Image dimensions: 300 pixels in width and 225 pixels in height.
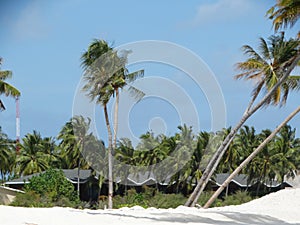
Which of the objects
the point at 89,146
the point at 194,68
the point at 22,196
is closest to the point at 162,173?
the point at 89,146

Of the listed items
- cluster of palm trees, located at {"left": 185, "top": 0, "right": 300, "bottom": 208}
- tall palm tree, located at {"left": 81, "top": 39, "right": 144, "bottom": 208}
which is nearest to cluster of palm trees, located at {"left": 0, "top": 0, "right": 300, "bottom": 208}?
tall palm tree, located at {"left": 81, "top": 39, "right": 144, "bottom": 208}

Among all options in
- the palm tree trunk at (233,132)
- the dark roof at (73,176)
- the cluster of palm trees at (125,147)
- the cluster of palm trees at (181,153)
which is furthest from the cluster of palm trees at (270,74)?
the dark roof at (73,176)

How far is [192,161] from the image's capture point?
40656 mm

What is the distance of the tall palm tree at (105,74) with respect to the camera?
96.6ft

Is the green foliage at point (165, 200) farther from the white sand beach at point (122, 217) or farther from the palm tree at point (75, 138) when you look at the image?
the white sand beach at point (122, 217)

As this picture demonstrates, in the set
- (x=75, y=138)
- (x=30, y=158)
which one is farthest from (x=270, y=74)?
(x=30, y=158)

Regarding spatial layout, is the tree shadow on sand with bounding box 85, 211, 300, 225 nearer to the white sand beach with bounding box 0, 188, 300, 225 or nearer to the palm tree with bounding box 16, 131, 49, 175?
Result: the white sand beach with bounding box 0, 188, 300, 225

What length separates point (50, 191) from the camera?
34.0 metres

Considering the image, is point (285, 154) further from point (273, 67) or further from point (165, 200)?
point (273, 67)

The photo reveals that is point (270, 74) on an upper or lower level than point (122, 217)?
upper

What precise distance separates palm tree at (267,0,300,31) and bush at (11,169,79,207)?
1828cm

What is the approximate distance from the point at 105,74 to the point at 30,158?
18.3 m

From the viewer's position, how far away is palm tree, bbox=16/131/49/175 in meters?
44.9

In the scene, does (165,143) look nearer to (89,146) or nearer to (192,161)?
(192,161)
